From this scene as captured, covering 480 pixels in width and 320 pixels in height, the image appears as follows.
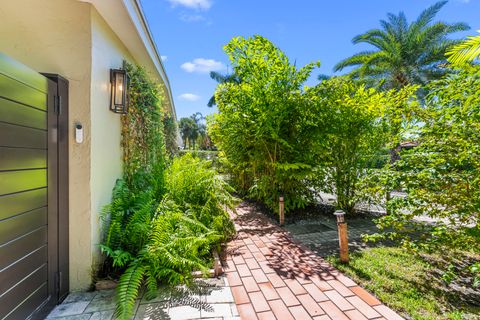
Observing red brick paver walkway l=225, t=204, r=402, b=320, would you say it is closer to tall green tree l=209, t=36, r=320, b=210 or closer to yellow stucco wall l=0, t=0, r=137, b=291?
yellow stucco wall l=0, t=0, r=137, b=291

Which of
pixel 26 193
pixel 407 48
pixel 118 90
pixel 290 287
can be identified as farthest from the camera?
pixel 407 48

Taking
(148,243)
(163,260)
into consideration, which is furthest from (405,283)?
(148,243)

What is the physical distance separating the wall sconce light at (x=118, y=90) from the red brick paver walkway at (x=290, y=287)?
9.03 ft

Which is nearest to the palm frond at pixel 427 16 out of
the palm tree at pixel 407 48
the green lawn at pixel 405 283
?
the palm tree at pixel 407 48

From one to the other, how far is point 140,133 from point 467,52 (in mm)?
4689

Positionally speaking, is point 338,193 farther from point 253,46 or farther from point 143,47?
point 143,47

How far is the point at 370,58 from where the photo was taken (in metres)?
11.1

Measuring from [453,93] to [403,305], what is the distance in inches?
93.8

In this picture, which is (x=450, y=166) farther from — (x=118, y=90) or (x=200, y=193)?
(x=118, y=90)

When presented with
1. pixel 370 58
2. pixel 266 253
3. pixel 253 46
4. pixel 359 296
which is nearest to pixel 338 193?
pixel 266 253

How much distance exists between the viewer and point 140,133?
4281 millimetres

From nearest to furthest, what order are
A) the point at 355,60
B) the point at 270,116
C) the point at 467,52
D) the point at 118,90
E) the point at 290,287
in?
the point at 467,52 < the point at 290,287 < the point at 118,90 < the point at 270,116 < the point at 355,60

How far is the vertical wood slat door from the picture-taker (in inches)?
73.2

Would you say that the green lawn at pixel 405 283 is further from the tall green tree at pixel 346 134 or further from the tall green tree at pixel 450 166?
the tall green tree at pixel 346 134
